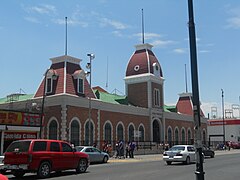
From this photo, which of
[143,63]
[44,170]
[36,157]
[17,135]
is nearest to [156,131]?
[143,63]

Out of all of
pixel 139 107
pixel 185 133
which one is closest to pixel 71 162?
pixel 139 107

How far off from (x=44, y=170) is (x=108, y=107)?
90.9 feet

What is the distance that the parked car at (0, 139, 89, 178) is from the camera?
16250 millimetres

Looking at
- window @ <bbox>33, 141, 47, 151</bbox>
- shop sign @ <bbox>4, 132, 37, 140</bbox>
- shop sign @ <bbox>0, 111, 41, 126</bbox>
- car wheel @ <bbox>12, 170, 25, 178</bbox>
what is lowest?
car wheel @ <bbox>12, 170, 25, 178</bbox>

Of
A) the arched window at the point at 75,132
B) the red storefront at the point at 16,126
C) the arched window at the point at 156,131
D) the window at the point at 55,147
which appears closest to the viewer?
the window at the point at 55,147

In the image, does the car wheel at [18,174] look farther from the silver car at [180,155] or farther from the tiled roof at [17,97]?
the tiled roof at [17,97]

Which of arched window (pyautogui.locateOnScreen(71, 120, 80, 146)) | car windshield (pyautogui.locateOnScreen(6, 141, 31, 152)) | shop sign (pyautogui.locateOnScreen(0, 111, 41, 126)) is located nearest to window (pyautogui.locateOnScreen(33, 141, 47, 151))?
car windshield (pyautogui.locateOnScreen(6, 141, 31, 152))

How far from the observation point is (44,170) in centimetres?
1666

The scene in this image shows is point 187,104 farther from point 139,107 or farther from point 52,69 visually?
point 52,69

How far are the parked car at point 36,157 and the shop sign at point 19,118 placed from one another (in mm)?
14010

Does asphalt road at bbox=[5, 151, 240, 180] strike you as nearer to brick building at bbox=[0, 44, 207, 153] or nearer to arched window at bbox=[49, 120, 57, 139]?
brick building at bbox=[0, 44, 207, 153]

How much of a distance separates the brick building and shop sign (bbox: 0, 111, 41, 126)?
2.63 ft

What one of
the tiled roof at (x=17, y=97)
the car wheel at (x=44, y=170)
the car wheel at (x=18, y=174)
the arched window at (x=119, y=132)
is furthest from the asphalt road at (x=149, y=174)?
the tiled roof at (x=17, y=97)

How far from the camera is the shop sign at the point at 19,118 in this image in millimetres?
31103
